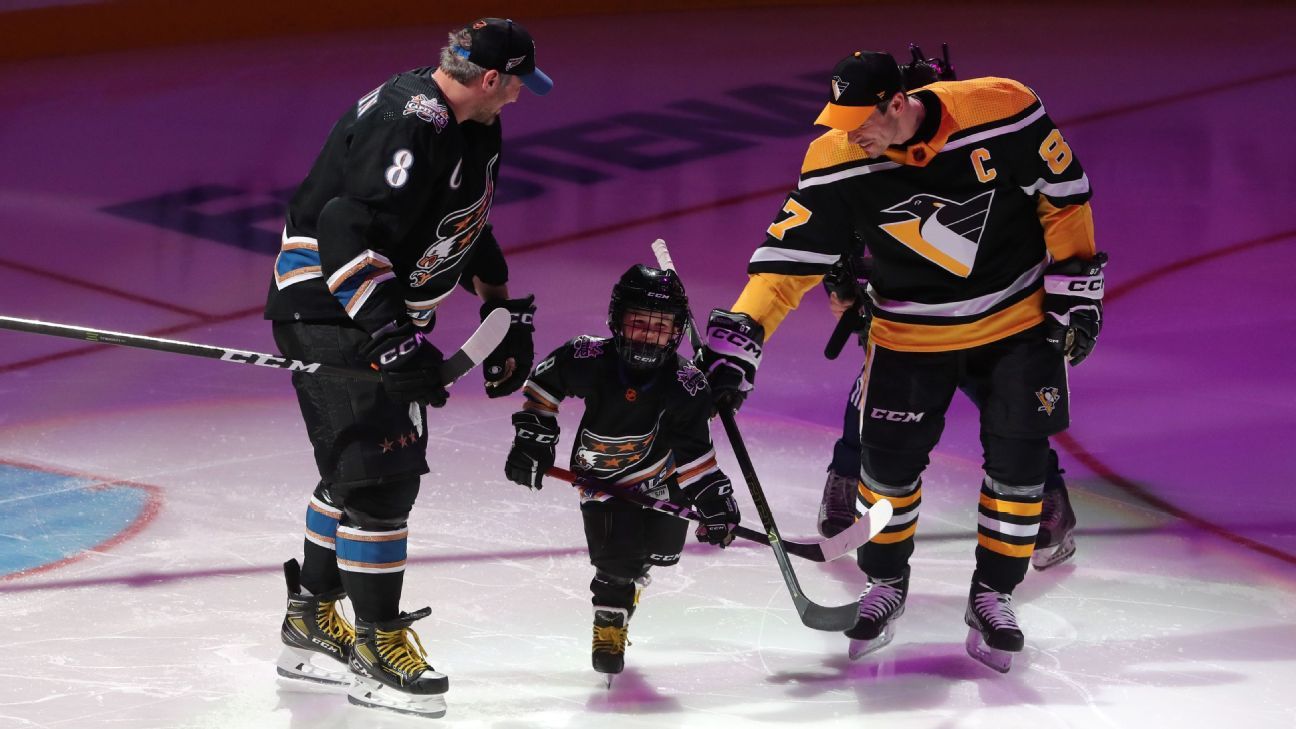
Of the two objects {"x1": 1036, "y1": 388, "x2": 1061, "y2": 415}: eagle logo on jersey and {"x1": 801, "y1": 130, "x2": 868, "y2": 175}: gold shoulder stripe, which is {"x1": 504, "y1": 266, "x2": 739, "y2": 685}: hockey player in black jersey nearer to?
{"x1": 801, "y1": 130, "x2": 868, "y2": 175}: gold shoulder stripe

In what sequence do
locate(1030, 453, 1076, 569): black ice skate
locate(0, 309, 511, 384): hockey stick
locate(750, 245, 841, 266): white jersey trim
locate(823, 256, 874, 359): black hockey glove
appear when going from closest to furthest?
locate(0, 309, 511, 384): hockey stick, locate(750, 245, 841, 266): white jersey trim, locate(823, 256, 874, 359): black hockey glove, locate(1030, 453, 1076, 569): black ice skate

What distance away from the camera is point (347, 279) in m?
2.95

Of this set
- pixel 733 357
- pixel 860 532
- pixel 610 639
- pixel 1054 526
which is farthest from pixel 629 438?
pixel 1054 526

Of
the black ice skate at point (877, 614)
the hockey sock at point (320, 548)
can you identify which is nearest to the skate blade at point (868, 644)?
the black ice skate at point (877, 614)

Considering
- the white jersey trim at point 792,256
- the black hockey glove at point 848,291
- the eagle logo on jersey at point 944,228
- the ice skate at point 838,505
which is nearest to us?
the eagle logo on jersey at point 944,228

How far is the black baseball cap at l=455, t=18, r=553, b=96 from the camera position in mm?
2975

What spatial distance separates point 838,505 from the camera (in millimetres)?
4098

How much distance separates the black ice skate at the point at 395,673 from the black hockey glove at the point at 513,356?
48 cm

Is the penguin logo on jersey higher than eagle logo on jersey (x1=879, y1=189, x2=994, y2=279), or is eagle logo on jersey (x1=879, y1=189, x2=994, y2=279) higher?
the penguin logo on jersey

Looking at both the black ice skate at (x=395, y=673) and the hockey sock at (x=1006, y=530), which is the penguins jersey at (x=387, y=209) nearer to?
the black ice skate at (x=395, y=673)

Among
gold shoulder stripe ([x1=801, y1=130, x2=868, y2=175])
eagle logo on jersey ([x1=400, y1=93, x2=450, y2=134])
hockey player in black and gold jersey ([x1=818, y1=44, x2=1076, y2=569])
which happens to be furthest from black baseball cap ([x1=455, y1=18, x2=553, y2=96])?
hockey player in black and gold jersey ([x1=818, y1=44, x2=1076, y2=569])

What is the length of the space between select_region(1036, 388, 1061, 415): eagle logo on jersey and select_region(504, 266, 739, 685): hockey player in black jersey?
680mm

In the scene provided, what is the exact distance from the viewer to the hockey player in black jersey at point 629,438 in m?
3.29

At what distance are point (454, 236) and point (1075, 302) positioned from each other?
4.19 feet
